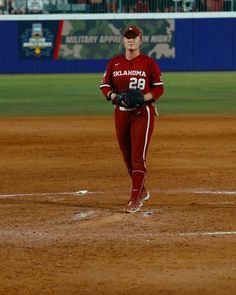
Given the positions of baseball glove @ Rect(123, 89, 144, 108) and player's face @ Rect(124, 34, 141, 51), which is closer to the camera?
baseball glove @ Rect(123, 89, 144, 108)

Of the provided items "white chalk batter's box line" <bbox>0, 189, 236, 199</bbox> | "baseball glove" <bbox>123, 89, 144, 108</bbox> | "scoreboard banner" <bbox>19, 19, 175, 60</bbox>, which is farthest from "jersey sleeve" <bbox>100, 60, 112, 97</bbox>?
"scoreboard banner" <bbox>19, 19, 175, 60</bbox>

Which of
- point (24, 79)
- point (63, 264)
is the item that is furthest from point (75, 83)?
point (63, 264)

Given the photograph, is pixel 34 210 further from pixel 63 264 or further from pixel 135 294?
pixel 135 294

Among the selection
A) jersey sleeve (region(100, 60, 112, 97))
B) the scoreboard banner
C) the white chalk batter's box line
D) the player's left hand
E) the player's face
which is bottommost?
the scoreboard banner

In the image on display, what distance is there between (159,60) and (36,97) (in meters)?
15.0

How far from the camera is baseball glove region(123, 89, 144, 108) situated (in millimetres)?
9422

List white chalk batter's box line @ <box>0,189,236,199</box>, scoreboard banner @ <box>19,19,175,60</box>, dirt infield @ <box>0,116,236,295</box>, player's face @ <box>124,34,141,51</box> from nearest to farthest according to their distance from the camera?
dirt infield @ <box>0,116,236,295</box>, player's face @ <box>124,34,141,51</box>, white chalk batter's box line @ <box>0,189,236,199</box>, scoreboard banner @ <box>19,19,175,60</box>

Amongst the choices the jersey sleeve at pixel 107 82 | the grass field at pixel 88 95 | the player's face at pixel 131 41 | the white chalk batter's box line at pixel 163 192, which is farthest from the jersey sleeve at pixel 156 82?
the grass field at pixel 88 95

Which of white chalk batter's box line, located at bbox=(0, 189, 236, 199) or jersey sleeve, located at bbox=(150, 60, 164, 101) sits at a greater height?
jersey sleeve, located at bbox=(150, 60, 164, 101)

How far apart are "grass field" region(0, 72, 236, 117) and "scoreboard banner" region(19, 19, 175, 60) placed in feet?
8.14

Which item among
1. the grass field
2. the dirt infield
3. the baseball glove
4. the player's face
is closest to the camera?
the dirt infield

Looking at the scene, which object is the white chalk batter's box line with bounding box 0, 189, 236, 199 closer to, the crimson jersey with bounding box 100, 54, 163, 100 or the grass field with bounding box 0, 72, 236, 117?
the crimson jersey with bounding box 100, 54, 163, 100

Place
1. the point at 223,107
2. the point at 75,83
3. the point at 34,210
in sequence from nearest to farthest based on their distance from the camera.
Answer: the point at 34,210, the point at 223,107, the point at 75,83

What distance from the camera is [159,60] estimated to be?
41.0m
